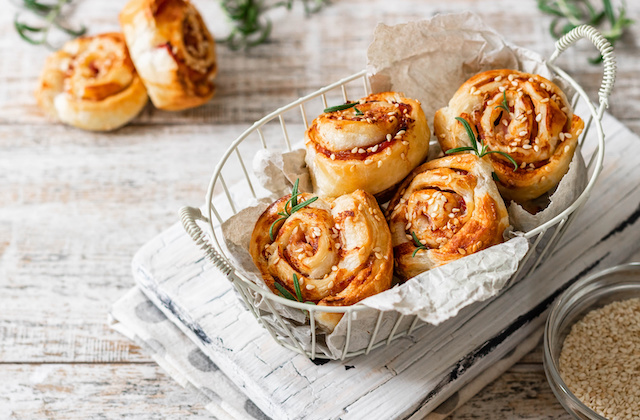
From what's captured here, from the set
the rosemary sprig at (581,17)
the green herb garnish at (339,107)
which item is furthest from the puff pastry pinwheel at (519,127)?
the rosemary sprig at (581,17)

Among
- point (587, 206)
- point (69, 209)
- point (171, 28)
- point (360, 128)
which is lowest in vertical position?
point (69, 209)

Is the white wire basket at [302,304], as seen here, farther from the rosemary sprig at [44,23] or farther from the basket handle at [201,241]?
the rosemary sprig at [44,23]

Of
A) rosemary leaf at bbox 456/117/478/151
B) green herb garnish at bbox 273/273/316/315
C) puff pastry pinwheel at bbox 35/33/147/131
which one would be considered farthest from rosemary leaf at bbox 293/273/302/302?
puff pastry pinwheel at bbox 35/33/147/131

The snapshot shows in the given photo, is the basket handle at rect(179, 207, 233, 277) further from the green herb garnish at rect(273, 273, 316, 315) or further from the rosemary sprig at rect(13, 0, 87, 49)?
the rosemary sprig at rect(13, 0, 87, 49)

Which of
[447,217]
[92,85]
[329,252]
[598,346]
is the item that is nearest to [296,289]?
[329,252]

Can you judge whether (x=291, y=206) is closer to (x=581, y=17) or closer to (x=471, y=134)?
(x=471, y=134)

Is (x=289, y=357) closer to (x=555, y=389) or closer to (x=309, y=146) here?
(x=309, y=146)

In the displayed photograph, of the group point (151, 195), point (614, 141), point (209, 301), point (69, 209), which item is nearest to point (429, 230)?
point (209, 301)
